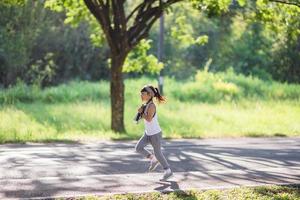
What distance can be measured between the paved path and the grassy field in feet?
9.19

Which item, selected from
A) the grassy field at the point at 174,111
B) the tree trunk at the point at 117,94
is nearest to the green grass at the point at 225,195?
the grassy field at the point at 174,111

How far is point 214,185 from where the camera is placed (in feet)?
29.8

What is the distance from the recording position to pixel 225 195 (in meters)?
8.12

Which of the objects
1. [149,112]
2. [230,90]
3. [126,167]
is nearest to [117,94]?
[126,167]

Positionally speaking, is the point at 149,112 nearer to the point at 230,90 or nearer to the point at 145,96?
the point at 145,96

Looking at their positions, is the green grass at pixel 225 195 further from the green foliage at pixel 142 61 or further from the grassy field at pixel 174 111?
the green foliage at pixel 142 61

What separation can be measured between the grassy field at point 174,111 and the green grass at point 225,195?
8.16 metres

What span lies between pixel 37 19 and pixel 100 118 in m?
14.2

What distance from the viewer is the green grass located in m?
7.87

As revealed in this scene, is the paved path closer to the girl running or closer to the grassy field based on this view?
the girl running

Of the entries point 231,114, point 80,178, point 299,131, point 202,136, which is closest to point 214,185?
point 80,178

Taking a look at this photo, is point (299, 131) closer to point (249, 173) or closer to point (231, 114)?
point (231, 114)

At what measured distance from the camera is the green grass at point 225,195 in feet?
25.8

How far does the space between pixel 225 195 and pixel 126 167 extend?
303 cm
